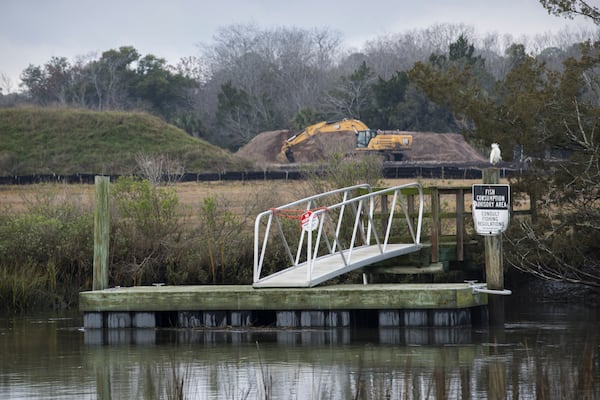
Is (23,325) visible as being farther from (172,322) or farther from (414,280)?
(414,280)

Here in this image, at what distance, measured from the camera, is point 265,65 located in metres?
110

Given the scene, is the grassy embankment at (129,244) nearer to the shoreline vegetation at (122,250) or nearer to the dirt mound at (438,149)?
the shoreline vegetation at (122,250)

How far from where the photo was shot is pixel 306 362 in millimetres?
17219

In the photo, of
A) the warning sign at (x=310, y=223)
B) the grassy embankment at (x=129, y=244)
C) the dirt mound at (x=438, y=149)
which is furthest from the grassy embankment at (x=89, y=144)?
the warning sign at (x=310, y=223)

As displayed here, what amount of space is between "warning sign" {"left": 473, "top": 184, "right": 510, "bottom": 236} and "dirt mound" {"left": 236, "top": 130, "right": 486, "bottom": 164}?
41403mm

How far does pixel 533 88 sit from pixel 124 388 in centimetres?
1110

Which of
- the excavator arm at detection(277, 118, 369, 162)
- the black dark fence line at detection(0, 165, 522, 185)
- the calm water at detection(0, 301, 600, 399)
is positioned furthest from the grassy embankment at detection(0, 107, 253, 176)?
the calm water at detection(0, 301, 600, 399)

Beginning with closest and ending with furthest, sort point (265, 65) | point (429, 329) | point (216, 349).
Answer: point (216, 349), point (429, 329), point (265, 65)

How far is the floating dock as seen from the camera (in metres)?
20.1

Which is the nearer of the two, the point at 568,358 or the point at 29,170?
the point at 568,358

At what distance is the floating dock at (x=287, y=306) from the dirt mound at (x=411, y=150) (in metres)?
41.0

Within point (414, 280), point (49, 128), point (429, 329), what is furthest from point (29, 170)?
point (429, 329)

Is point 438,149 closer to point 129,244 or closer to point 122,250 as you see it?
point 129,244

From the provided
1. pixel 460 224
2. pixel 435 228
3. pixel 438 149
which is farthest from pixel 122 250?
pixel 438 149
